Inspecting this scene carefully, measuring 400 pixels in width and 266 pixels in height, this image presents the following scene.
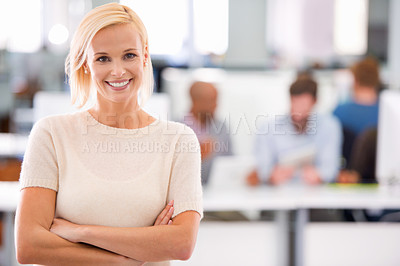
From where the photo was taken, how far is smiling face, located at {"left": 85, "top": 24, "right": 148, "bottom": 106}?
3.55 ft

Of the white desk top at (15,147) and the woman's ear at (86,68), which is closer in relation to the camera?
the woman's ear at (86,68)

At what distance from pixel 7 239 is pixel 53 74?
3.41m

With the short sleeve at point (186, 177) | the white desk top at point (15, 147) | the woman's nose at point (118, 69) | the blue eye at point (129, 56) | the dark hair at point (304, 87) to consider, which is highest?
the blue eye at point (129, 56)

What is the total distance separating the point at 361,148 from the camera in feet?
9.88

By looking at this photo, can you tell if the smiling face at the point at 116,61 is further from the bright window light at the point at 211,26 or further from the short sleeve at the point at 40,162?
the bright window light at the point at 211,26

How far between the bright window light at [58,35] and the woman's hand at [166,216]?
557cm

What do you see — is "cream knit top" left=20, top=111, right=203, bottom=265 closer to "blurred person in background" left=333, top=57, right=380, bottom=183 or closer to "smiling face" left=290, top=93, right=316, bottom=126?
"smiling face" left=290, top=93, right=316, bottom=126

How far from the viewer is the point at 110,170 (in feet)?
3.63

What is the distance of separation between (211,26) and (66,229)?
622cm

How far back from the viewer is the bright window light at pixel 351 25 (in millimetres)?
6902

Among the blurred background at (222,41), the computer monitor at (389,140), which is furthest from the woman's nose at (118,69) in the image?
the blurred background at (222,41)

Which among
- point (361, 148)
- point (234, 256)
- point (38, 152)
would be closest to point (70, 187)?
point (38, 152)

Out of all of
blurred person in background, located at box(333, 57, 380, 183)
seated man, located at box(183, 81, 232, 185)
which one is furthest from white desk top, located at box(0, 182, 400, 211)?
blurred person in background, located at box(333, 57, 380, 183)

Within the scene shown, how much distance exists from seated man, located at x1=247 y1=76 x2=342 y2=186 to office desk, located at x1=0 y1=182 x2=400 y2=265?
0.16m
